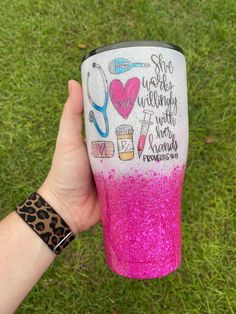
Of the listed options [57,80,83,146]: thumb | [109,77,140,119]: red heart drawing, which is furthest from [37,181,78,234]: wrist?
[109,77,140,119]: red heart drawing

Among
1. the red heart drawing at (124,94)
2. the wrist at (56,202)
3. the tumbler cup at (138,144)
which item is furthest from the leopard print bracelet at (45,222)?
the red heart drawing at (124,94)

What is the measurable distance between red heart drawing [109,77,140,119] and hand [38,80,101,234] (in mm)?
296

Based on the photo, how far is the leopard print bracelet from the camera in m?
1.75

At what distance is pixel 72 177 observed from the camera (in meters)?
1.80

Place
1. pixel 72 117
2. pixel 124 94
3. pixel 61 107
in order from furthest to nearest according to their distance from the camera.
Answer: pixel 61 107
pixel 72 117
pixel 124 94

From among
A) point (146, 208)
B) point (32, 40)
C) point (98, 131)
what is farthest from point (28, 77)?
point (146, 208)

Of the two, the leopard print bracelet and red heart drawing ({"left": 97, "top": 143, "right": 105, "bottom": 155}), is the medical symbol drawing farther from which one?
the leopard print bracelet

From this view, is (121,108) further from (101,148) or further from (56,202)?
(56,202)

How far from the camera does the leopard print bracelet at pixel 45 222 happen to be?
1.75 metres

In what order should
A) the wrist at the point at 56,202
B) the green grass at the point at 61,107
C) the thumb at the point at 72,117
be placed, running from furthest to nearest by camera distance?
the green grass at the point at 61,107 → the wrist at the point at 56,202 → the thumb at the point at 72,117

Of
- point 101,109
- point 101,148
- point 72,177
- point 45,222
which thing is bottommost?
point 45,222

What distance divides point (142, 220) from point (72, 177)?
0.42m

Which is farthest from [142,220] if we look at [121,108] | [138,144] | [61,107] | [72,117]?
[61,107]

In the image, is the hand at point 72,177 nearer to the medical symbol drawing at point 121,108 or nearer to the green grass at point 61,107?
the medical symbol drawing at point 121,108
